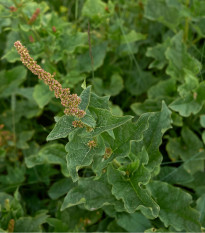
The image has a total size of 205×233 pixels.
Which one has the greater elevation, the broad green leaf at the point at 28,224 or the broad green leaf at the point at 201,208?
the broad green leaf at the point at 201,208

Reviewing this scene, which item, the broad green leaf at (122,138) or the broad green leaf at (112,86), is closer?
the broad green leaf at (122,138)

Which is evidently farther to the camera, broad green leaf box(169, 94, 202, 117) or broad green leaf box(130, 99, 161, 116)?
broad green leaf box(130, 99, 161, 116)

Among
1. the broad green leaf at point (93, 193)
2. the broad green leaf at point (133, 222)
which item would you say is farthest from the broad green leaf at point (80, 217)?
the broad green leaf at point (93, 193)

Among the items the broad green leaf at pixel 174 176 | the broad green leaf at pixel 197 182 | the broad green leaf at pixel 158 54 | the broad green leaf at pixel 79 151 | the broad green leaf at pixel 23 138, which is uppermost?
the broad green leaf at pixel 79 151

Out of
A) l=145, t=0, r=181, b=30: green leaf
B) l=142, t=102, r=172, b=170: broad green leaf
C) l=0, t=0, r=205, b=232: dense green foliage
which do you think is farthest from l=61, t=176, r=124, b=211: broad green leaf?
l=145, t=0, r=181, b=30: green leaf

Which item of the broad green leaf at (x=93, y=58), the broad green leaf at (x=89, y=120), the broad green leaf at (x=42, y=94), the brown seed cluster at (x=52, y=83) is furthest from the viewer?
the broad green leaf at (x=93, y=58)

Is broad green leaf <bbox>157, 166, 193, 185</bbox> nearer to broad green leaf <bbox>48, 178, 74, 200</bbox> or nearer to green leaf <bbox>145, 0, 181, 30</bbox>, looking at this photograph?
broad green leaf <bbox>48, 178, 74, 200</bbox>

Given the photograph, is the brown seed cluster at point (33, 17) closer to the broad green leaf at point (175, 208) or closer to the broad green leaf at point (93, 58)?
the broad green leaf at point (93, 58)

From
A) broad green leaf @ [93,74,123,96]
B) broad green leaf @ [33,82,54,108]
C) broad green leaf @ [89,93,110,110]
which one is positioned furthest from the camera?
broad green leaf @ [93,74,123,96]
